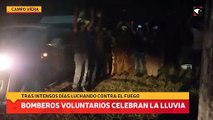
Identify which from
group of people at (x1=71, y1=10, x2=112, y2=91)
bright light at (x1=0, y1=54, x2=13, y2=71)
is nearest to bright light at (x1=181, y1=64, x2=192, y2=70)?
group of people at (x1=71, y1=10, x2=112, y2=91)

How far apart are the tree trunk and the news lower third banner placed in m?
1.23

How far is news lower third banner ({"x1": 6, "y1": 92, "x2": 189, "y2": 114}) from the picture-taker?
19.1 feet

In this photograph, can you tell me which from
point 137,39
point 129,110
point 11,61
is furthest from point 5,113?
point 137,39

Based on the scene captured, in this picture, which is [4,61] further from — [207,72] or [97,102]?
[207,72]

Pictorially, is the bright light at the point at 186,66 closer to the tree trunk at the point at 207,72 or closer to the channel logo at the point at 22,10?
the tree trunk at the point at 207,72

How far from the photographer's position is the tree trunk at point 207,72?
430 centimetres

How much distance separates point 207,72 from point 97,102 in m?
1.93

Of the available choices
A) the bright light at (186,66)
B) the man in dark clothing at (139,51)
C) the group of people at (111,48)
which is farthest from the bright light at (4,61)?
the bright light at (186,66)

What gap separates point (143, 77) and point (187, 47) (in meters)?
0.75

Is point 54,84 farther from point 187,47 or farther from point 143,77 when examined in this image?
point 187,47

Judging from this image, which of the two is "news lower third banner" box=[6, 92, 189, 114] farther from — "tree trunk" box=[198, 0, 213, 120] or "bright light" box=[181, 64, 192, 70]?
"tree trunk" box=[198, 0, 213, 120]

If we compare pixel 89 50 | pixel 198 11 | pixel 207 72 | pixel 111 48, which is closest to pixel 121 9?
pixel 111 48

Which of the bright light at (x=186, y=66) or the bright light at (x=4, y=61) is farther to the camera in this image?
the bright light at (x=186, y=66)

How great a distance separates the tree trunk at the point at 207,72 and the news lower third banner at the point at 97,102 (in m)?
1.23
